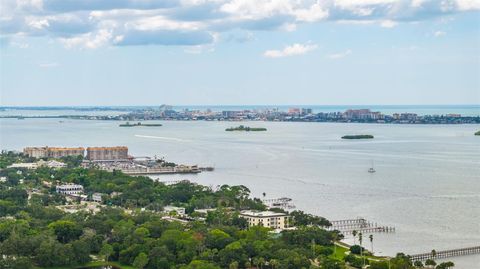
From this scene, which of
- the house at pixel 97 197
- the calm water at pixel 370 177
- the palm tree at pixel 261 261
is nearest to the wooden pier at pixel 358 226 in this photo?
the calm water at pixel 370 177

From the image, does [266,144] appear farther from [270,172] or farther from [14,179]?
[14,179]

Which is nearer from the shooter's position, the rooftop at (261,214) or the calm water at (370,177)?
the calm water at (370,177)

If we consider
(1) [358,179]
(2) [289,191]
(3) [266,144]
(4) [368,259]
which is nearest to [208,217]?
(4) [368,259]

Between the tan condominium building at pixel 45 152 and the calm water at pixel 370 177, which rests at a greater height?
the tan condominium building at pixel 45 152

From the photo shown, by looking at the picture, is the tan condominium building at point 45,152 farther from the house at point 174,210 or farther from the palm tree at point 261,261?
the palm tree at point 261,261

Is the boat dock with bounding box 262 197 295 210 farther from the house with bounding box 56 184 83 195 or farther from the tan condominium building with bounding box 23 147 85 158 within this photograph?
the tan condominium building with bounding box 23 147 85 158

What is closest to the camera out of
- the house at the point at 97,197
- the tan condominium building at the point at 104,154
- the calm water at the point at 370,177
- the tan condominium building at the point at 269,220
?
the calm water at the point at 370,177

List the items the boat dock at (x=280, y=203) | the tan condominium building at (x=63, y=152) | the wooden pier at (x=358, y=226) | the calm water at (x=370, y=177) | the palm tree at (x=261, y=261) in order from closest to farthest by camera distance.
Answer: the palm tree at (x=261, y=261) < the wooden pier at (x=358, y=226) < the calm water at (x=370, y=177) < the boat dock at (x=280, y=203) < the tan condominium building at (x=63, y=152)
